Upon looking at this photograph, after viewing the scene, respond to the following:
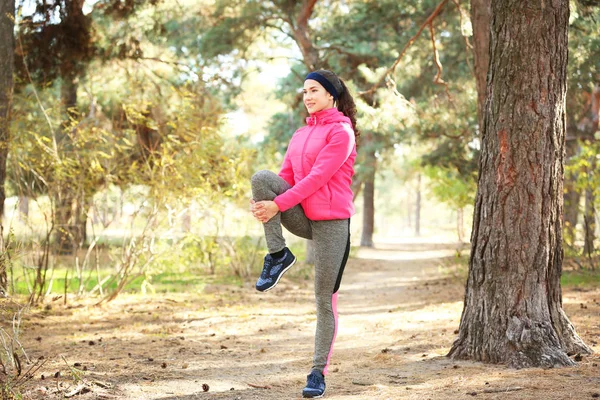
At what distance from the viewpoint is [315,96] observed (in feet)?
12.5

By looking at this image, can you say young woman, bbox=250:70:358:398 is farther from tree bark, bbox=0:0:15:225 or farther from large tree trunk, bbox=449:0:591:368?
tree bark, bbox=0:0:15:225

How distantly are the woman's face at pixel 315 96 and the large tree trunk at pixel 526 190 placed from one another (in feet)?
5.23

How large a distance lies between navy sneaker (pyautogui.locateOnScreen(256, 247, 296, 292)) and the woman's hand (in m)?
0.25

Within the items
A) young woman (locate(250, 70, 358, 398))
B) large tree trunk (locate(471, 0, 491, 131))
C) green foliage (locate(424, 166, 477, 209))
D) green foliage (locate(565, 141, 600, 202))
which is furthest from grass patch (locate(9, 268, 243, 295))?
young woman (locate(250, 70, 358, 398))

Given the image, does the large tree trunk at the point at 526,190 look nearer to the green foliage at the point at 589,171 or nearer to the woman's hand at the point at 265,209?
the woman's hand at the point at 265,209

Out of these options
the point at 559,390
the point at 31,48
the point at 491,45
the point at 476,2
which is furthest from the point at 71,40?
the point at 559,390

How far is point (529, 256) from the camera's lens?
464 cm

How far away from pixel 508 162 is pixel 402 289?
294 inches

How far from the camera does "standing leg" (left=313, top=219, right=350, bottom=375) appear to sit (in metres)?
3.74

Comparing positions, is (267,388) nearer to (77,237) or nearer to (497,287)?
(497,287)

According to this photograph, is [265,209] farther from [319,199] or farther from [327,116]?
[327,116]

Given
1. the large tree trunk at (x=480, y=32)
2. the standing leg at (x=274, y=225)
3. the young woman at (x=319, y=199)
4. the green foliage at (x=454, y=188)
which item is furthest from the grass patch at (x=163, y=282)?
the standing leg at (x=274, y=225)

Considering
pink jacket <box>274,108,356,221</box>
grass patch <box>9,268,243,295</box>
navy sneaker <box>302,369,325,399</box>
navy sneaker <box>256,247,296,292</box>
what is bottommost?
grass patch <box>9,268,243,295</box>

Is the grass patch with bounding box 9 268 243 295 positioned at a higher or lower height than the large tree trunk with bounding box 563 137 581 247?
lower
